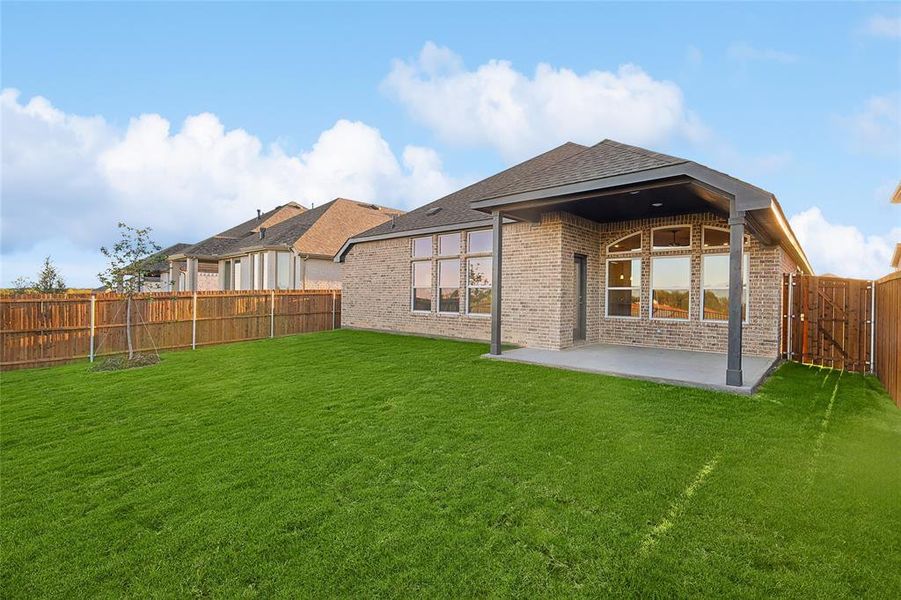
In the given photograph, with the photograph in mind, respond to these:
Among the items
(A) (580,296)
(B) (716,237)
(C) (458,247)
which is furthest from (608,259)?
(C) (458,247)

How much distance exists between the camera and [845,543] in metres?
2.84

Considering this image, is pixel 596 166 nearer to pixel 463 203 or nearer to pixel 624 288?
pixel 624 288

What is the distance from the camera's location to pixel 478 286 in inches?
482

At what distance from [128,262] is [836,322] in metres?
17.0

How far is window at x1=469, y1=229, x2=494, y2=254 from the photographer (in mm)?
11961

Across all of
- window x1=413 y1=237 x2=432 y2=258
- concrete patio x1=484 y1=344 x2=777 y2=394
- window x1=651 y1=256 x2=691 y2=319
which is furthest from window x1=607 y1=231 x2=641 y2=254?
window x1=413 y1=237 x2=432 y2=258

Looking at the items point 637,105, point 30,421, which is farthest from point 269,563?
point 637,105

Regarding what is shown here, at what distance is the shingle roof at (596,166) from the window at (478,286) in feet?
9.91

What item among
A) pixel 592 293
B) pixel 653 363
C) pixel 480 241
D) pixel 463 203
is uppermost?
pixel 463 203

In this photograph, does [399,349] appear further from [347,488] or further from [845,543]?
[845,543]

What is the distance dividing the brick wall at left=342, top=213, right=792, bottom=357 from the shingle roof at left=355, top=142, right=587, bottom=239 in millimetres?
2221

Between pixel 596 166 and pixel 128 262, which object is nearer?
pixel 596 166

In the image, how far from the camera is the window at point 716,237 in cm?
977

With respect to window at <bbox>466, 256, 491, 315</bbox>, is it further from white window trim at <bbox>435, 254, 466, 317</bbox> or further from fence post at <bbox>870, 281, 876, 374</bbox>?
fence post at <bbox>870, 281, 876, 374</bbox>
